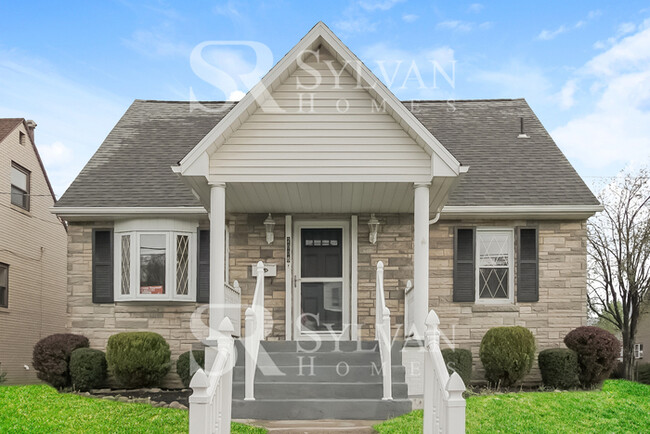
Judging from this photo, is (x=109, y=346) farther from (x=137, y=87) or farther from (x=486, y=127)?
(x=486, y=127)

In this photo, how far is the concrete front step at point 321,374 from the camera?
31.5 feet

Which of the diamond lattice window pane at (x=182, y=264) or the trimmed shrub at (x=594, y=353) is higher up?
the diamond lattice window pane at (x=182, y=264)

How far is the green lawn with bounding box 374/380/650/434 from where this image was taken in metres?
8.62

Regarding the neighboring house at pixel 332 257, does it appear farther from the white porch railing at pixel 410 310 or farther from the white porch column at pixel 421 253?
the white porch column at pixel 421 253

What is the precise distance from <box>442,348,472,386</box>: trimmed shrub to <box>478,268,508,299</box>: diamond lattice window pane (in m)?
1.57

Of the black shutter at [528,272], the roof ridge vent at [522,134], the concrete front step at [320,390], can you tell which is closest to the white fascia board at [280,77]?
the concrete front step at [320,390]

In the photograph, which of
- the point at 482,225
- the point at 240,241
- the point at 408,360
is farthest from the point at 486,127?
the point at 408,360

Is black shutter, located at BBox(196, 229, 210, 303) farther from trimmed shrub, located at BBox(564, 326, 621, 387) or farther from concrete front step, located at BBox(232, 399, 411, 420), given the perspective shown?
trimmed shrub, located at BBox(564, 326, 621, 387)

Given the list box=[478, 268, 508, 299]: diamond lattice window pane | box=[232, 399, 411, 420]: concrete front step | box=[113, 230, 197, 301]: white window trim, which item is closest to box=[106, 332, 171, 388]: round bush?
box=[113, 230, 197, 301]: white window trim

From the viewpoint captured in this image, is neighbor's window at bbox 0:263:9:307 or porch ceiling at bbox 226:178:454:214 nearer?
porch ceiling at bbox 226:178:454:214

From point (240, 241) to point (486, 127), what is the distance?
592 cm

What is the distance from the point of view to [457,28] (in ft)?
37.7

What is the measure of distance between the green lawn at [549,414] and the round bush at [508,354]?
2.77 feet

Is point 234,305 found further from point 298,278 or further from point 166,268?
point 166,268
